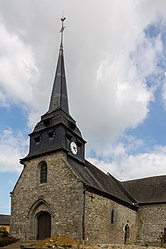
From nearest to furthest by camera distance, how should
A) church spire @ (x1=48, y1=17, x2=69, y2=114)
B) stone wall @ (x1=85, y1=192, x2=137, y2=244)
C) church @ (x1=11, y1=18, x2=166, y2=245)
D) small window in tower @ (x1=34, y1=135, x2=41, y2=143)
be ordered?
church @ (x1=11, y1=18, x2=166, y2=245), stone wall @ (x1=85, y1=192, x2=137, y2=244), small window in tower @ (x1=34, y1=135, x2=41, y2=143), church spire @ (x1=48, y1=17, x2=69, y2=114)

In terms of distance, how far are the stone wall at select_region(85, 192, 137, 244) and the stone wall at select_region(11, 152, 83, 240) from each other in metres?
0.91

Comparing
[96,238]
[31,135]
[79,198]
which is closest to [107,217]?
[96,238]

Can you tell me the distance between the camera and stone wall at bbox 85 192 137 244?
2130 cm

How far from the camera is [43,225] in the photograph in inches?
899

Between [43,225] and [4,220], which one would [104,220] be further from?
[4,220]

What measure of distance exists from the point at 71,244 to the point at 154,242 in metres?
14.5

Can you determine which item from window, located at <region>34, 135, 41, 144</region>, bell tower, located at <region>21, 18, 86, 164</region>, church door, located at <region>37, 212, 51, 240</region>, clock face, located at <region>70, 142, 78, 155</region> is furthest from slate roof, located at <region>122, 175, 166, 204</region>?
window, located at <region>34, 135, 41, 144</region>

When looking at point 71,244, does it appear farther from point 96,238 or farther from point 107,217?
point 107,217

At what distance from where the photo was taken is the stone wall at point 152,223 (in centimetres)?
2931

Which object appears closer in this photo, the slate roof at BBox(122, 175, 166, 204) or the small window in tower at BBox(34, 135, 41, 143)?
the small window in tower at BBox(34, 135, 41, 143)

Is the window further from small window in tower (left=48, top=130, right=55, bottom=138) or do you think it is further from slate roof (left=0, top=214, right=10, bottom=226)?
slate roof (left=0, top=214, right=10, bottom=226)

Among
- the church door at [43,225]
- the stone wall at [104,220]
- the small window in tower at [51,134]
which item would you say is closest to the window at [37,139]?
the small window in tower at [51,134]

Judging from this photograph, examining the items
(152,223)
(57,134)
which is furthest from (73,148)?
(152,223)

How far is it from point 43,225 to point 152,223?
38.5 feet
